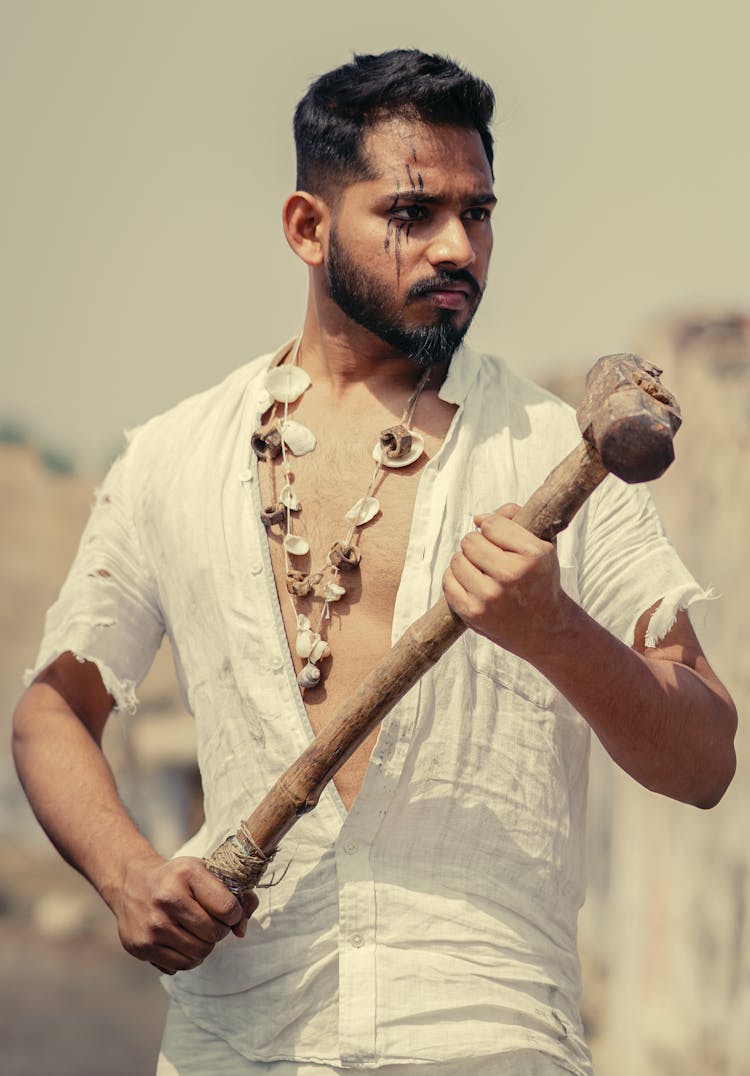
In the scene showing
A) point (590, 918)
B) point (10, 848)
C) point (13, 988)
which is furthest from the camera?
point (10, 848)

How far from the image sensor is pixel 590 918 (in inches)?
285

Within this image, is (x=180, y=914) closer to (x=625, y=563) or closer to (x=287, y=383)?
(x=625, y=563)

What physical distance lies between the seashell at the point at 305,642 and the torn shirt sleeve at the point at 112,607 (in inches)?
12.7

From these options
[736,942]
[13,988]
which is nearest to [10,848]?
[13,988]

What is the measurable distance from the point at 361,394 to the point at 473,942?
0.87 meters

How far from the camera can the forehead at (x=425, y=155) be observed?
2416mm

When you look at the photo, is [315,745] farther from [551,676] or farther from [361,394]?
[361,394]

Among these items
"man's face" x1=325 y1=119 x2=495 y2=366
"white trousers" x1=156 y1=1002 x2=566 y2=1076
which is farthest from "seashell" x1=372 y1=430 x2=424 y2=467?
"white trousers" x1=156 y1=1002 x2=566 y2=1076

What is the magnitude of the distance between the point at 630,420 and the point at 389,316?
672mm

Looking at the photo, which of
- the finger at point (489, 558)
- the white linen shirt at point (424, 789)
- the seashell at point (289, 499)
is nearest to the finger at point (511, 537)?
the finger at point (489, 558)

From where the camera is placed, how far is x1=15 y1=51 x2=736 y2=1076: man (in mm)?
2215

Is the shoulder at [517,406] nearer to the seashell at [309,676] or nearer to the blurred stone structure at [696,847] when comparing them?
the seashell at [309,676]

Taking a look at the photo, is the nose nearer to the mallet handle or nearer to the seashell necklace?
the seashell necklace

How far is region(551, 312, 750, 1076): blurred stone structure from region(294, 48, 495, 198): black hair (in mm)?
3086
